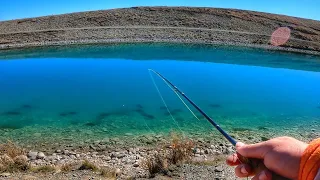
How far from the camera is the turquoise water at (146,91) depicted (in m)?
12.2

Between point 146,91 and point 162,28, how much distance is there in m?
37.2

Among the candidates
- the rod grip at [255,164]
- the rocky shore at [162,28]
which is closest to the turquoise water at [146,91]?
the rod grip at [255,164]

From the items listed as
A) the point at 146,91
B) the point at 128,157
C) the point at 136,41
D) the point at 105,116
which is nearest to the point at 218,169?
the point at 128,157

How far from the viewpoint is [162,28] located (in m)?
53.4

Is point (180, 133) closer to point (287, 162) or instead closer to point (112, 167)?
point (112, 167)

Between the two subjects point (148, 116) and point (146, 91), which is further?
point (146, 91)

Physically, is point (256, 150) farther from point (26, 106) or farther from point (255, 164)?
point (26, 106)

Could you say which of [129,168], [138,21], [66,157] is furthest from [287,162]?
[138,21]

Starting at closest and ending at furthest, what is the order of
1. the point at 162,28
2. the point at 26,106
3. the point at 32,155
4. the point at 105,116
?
the point at 32,155 → the point at 105,116 → the point at 26,106 → the point at 162,28

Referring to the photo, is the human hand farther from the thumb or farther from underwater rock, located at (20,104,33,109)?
underwater rock, located at (20,104,33,109)

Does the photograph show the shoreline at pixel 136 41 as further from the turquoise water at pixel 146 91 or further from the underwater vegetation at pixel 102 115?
the underwater vegetation at pixel 102 115

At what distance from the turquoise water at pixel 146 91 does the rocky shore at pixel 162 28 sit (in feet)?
34.7

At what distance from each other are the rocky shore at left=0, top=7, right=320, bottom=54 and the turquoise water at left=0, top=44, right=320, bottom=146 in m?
10.6

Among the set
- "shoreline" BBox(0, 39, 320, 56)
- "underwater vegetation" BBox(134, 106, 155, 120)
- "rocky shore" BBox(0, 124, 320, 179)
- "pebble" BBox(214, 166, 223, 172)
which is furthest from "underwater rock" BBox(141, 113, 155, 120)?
"shoreline" BBox(0, 39, 320, 56)
